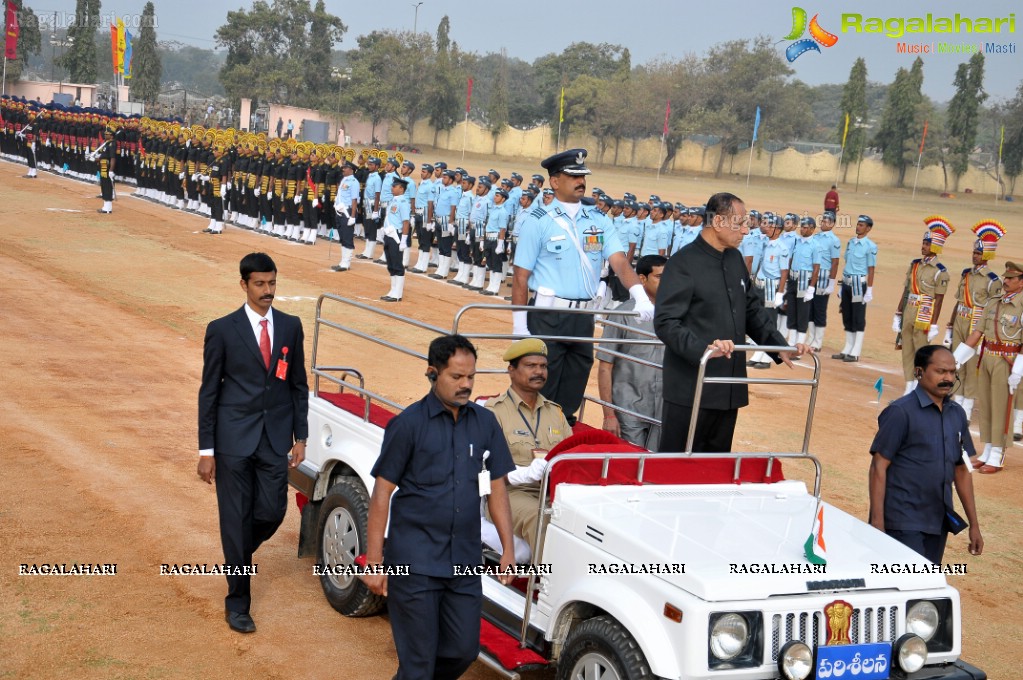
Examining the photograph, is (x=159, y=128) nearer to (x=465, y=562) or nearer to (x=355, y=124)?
(x=465, y=562)

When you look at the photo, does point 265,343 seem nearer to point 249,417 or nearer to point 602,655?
point 249,417

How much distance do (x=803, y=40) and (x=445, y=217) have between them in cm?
3426

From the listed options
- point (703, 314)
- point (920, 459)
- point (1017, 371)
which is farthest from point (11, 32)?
point (920, 459)

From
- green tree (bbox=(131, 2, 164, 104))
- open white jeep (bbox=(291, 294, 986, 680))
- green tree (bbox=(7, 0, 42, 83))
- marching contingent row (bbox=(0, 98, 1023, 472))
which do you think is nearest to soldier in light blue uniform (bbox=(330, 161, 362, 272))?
marching contingent row (bbox=(0, 98, 1023, 472))

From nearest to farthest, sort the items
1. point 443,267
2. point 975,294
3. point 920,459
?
point 920,459 < point 975,294 < point 443,267

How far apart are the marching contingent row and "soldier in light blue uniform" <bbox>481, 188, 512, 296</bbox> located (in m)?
0.02

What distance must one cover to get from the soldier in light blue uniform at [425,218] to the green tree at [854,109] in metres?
37.5

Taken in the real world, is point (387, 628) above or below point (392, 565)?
below

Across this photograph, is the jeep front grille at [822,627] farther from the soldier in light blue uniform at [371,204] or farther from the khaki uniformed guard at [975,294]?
the soldier in light blue uniform at [371,204]

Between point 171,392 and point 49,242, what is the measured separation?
38.8ft

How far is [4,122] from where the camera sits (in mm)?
43156

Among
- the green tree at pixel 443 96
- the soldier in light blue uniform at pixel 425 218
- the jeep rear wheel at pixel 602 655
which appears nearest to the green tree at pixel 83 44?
the green tree at pixel 443 96

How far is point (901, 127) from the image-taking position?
56406 millimetres

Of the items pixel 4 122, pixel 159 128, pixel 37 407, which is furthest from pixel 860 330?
pixel 4 122
